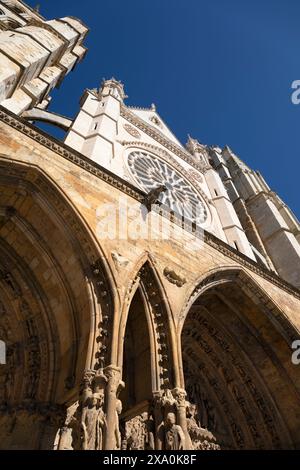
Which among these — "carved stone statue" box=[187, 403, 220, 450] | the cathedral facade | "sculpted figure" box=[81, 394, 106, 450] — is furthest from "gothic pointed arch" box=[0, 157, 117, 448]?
"carved stone statue" box=[187, 403, 220, 450]

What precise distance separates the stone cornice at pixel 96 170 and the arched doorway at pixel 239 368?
0.50 m

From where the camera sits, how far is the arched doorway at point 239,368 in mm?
5699

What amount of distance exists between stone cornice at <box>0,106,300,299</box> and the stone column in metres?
3.07

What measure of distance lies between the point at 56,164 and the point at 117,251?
161 centimetres

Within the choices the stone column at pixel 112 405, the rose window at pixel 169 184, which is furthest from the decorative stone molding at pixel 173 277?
the rose window at pixel 169 184

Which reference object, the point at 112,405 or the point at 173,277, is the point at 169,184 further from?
the point at 112,405

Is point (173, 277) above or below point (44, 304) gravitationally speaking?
above

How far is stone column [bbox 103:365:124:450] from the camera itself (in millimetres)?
2798

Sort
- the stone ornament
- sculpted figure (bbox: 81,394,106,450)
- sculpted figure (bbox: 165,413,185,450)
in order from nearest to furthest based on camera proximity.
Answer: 1. sculpted figure (bbox: 81,394,106,450)
2. sculpted figure (bbox: 165,413,185,450)
3. the stone ornament

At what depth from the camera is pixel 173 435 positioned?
317 centimetres

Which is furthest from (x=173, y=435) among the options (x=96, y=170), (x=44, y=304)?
(x=96, y=170)

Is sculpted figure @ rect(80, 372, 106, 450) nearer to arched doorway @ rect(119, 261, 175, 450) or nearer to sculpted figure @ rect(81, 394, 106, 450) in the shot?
sculpted figure @ rect(81, 394, 106, 450)

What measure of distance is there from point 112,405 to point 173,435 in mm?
673

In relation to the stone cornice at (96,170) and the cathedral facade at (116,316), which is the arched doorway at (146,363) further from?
the stone cornice at (96,170)
